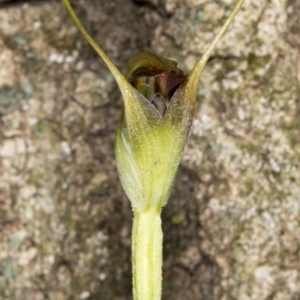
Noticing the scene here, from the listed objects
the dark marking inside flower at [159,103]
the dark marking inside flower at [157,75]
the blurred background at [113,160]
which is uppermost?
the dark marking inside flower at [157,75]

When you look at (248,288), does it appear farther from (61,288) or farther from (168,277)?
(61,288)

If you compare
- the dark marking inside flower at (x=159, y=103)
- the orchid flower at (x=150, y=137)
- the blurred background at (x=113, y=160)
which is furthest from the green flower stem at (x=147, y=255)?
the blurred background at (x=113, y=160)

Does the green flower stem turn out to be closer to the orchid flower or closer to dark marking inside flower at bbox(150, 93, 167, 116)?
the orchid flower

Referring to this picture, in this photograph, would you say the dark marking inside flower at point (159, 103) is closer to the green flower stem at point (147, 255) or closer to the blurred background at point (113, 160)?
the green flower stem at point (147, 255)

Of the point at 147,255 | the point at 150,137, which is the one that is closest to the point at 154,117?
the point at 150,137

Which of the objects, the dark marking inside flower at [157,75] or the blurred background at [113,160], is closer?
the dark marking inside flower at [157,75]

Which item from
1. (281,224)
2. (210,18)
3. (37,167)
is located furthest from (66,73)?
(281,224)

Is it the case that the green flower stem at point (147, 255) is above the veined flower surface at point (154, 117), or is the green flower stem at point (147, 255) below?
below
